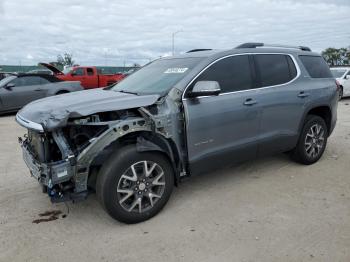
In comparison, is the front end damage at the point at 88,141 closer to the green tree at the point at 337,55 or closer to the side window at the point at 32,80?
the side window at the point at 32,80

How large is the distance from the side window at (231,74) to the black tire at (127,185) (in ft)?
3.82

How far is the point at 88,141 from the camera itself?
3639 mm

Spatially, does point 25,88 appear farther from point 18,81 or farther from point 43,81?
point 43,81

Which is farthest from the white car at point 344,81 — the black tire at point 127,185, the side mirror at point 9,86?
the black tire at point 127,185

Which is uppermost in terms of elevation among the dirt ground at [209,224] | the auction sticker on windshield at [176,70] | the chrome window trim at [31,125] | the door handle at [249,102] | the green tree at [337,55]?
the green tree at [337,55]

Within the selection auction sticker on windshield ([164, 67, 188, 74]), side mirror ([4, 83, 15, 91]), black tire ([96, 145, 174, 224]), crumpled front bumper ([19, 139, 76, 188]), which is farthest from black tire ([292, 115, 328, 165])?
side mirror ([4, 83, 15, 91])

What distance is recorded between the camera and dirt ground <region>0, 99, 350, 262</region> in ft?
10.9

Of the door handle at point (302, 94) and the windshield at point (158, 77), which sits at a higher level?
the windshield at point (158, 77)

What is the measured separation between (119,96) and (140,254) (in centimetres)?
184

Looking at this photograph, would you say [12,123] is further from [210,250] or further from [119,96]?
[210,250]

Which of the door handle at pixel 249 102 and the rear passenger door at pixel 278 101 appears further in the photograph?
the rear passenger door at pixel 278 101

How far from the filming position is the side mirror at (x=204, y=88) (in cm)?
406

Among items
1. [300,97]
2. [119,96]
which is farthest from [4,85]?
[300,97]

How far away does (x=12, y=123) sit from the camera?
10.4 meters
